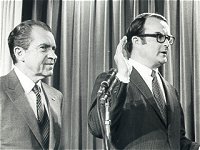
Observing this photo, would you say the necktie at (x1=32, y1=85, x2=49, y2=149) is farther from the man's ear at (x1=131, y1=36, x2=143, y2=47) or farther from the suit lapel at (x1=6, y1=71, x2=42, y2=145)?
the man's ear at (x1=131, y1=36, x2=143, y2=47)

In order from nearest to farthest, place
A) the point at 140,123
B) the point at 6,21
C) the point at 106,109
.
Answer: the point at 106,109 → the point at 140,123 → the point at 6,21

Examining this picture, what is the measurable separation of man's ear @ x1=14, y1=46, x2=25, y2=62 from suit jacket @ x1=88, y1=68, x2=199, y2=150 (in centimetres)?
39

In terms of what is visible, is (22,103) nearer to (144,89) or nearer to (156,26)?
(144,89)

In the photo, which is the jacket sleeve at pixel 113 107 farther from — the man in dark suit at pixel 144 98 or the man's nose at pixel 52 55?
the man's nose at pixel 52 55

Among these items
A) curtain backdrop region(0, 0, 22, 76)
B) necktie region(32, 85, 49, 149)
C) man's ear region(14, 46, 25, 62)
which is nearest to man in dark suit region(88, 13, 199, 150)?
necktie region(32, 85, 49, 149)

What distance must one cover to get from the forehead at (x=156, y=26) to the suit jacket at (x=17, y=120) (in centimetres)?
61

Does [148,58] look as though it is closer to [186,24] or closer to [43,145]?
[186,24]

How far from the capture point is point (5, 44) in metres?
1.88

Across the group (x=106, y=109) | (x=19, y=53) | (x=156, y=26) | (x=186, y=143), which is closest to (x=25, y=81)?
(x=19, y=53)

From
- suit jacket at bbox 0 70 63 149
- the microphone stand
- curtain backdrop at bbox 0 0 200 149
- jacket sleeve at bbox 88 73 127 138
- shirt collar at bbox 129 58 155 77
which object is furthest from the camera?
curtain backdrop at bbox 0 0 200 149

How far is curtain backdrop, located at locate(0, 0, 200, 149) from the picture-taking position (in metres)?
1.90

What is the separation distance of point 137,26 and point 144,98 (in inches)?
15.2

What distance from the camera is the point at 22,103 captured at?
5.66 feet

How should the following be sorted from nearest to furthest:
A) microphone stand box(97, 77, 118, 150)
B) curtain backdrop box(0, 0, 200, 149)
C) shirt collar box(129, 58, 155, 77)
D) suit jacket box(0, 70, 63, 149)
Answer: microphone stand box(97, 77, 118, 150)
suit jacket box(0, 70, 63, 149)
shirt collar box(129, 58, 155, 77)
curtain backdrop box(0, 0, 200, 149)
